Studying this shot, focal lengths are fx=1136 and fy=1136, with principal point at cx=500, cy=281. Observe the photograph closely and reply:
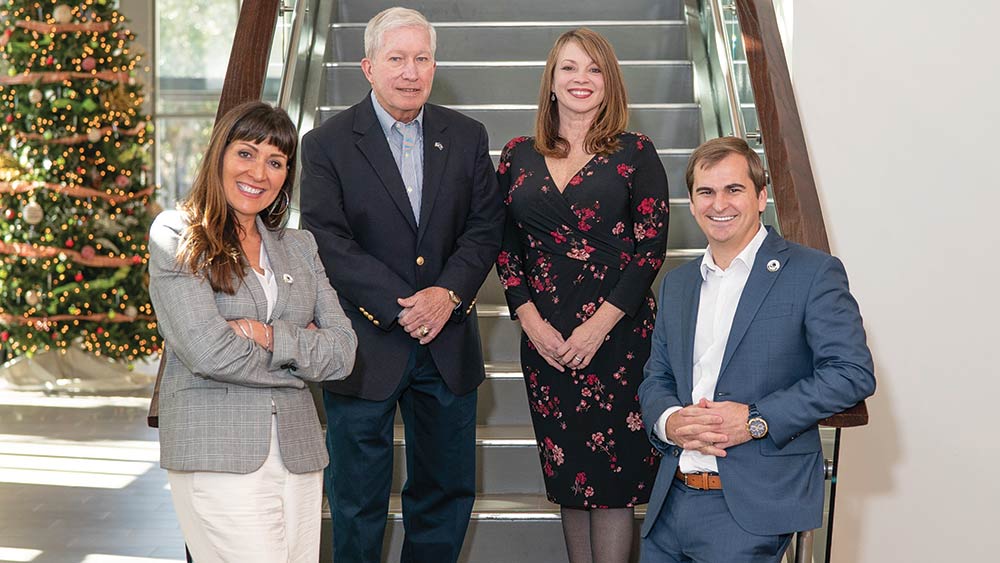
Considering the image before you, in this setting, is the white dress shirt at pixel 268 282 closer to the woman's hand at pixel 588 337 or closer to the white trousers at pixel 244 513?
the white trousers at pixel 244 513

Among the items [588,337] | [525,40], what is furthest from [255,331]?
[525,40]

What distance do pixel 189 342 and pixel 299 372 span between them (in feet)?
0.83

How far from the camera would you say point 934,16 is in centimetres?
401

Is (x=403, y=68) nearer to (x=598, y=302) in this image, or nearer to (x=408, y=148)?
(x=408, y=148)

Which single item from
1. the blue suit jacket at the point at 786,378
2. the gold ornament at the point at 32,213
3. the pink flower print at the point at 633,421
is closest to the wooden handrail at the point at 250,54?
the pink flower print at the point at 633,421

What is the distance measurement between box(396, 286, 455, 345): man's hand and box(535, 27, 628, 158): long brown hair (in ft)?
1.74

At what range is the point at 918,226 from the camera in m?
4.04

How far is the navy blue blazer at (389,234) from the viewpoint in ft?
10.1

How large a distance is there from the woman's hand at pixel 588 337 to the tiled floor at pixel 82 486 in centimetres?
231

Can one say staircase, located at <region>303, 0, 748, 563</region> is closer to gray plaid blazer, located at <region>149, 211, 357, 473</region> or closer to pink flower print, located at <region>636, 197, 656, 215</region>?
pink flower print, located at <region>636, 197, 656, 215</region>

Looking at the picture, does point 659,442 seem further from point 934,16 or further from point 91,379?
point 91,379

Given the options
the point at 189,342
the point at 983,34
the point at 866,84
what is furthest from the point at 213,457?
the point at 983,34

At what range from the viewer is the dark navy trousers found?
3150 millimetres

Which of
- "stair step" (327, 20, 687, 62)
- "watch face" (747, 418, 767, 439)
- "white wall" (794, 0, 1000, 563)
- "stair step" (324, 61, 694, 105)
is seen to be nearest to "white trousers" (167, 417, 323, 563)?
"watch face" (747, 418, 767, 439)
